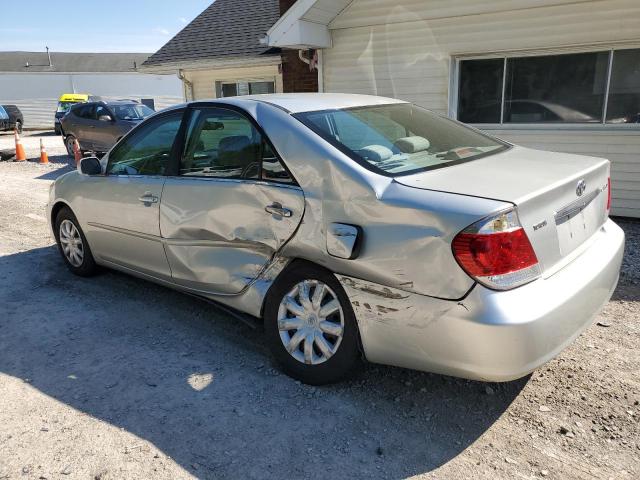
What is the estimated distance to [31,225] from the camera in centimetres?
751

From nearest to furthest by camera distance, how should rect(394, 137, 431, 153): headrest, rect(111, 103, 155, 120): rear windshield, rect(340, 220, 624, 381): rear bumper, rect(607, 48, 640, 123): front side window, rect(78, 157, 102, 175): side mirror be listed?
1. rect(340, 220, 624, 381): rear bumper
2. rect(394, 137, 431, 153): headrest
3. rect(78, 157, 102, 175): side mirror
4. rect(607, 48, 640, 123): front side window
5. rect(111, 103, 155, 120): rear windshield

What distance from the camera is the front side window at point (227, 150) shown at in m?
3.32

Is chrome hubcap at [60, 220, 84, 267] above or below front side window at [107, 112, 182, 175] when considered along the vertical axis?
below

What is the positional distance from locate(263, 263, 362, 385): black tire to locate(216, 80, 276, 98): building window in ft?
34.3

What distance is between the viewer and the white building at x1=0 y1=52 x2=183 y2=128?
3622 centimetres

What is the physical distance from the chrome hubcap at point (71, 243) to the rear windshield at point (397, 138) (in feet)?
9.24

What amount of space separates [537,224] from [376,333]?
0.95m

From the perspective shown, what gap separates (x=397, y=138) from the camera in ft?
10.9

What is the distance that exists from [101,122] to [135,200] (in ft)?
37.4

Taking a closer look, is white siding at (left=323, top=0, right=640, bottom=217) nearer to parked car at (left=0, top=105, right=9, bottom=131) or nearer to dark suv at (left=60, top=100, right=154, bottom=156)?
dark suv at (left=60, top=100, right=154, bottom=156)

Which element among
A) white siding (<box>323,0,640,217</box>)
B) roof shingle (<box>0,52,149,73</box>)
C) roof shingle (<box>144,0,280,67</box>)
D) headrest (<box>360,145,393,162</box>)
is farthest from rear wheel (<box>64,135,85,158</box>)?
roof shingle (<box>0,52,149,73</box>)

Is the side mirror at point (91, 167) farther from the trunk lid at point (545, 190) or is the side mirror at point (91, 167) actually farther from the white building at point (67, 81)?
the white building at point (67, 81)

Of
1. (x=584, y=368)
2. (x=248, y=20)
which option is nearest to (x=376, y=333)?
(x=584, y=368)

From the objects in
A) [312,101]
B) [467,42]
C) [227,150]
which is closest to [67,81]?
[467,42]
